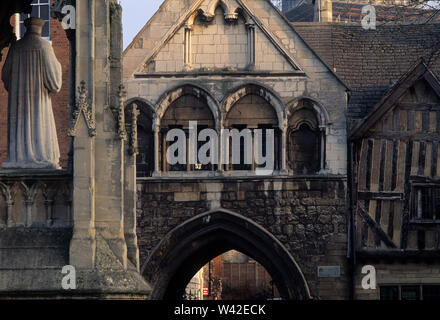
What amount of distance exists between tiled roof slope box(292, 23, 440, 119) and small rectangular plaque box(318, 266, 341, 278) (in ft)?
11.5

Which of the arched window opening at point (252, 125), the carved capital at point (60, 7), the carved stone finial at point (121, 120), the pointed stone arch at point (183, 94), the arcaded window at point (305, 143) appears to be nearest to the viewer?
the carved stone finial at point (121, 120)

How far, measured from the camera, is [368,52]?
31.0 metres

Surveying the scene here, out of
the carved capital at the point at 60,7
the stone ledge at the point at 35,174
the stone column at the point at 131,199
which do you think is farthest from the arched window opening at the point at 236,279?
the stone ledge at the point at 35,174

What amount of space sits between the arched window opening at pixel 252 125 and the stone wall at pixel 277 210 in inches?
18.7

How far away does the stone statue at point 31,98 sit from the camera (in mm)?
12312

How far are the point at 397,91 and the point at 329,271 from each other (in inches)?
167

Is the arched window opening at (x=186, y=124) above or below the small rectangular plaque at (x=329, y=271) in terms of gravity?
above

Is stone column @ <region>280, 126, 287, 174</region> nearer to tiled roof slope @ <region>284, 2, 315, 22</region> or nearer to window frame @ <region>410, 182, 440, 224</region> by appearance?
window frame @ <region>410, 182, 440, 224</region>

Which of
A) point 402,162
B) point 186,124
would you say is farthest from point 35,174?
point 402,162

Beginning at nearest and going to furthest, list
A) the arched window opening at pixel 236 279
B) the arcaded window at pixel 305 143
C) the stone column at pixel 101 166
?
the stone column at pixel 101 166
the arcaded window at pixel 305 143
the arched window opening at pixel 236 279

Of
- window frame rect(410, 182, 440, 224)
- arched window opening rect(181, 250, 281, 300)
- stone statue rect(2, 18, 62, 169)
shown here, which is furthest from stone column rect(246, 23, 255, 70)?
arched window opening rect(181, 250, 281, 300)

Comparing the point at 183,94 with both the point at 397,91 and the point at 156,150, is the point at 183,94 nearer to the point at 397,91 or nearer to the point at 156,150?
the point at 156,150

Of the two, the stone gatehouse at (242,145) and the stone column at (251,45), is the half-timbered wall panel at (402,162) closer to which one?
the stone gatehouse at (242,145)
